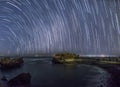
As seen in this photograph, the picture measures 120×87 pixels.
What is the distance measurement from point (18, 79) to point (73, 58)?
14999 cm

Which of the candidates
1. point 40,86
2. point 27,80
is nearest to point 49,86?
point 40,86

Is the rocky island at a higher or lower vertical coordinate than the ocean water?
higher

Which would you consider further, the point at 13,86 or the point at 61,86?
the point at 61,86

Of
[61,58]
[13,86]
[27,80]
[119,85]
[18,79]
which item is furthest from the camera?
[61,58]

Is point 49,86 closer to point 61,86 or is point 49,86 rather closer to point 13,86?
point 61,86

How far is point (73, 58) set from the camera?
645ft

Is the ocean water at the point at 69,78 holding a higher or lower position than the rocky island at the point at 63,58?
lower

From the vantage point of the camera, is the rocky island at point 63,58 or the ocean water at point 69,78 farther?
the rocky island at point 63,58

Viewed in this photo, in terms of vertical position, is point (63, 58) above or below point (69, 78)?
above

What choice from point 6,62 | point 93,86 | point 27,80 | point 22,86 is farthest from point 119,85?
point 6,62

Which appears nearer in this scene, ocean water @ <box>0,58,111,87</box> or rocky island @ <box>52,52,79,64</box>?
ocean water @ <box>0,58,111,87</box>

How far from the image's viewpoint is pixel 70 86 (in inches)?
2176

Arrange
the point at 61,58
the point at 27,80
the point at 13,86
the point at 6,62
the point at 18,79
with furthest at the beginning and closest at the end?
1. the point at 61,58
2. the point at 6,62
3. the point at 27,80
4. the point at 18,79
5. the point at 13,86

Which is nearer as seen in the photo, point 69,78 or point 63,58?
point 69,78
